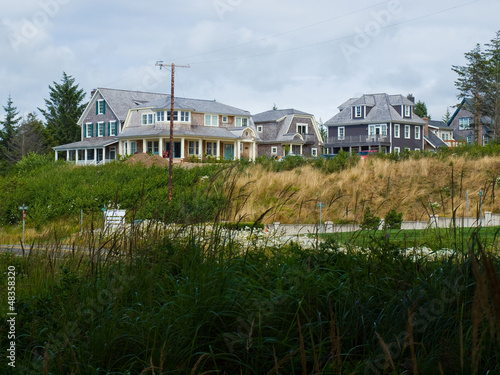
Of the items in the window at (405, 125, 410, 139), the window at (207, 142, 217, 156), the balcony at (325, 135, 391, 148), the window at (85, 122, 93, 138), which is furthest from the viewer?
the window at (405, 125, 410, 139)

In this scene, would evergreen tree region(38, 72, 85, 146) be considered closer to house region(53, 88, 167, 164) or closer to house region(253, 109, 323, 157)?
house region(53, 88, 167, 164)

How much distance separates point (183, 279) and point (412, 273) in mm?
1597

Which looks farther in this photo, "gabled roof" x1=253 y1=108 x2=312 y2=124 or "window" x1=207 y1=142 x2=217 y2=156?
"gabled roof" x1=253 y1=108 x2=312 y2=124

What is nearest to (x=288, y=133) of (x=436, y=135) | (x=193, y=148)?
(x=193, y=148)

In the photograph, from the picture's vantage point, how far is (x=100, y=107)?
5453 cm

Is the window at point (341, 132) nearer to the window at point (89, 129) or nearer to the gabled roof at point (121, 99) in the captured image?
the gabled roof at point (121, 99)

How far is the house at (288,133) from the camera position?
5847cm

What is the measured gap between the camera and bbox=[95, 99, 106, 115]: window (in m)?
54.2

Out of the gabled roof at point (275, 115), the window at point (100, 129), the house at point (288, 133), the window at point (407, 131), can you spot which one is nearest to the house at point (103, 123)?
the window at point (100, 129)

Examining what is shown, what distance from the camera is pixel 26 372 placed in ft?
10.3

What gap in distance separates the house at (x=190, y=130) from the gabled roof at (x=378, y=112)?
12.1 meters

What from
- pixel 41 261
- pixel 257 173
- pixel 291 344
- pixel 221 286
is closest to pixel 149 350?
pixel 221 286

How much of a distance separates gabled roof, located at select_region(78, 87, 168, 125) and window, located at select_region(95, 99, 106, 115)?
57cm

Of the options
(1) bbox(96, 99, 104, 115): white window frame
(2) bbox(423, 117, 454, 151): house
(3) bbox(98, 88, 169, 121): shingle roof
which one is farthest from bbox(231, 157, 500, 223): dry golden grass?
(2) bbox(423, 117, 454, 151): house
